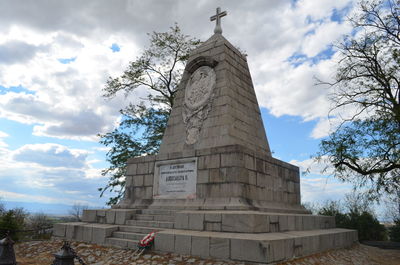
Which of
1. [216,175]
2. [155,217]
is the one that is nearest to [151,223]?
[155,217]

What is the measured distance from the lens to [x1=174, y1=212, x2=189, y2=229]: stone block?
23.4 ft

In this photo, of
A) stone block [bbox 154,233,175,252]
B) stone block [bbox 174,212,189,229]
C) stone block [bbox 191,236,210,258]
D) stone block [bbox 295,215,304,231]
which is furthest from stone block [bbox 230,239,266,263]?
stone block [bbox 295,215,304,231]

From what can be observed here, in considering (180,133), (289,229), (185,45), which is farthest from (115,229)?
(185,45)

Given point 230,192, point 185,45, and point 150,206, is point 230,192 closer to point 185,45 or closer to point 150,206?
point 150,206

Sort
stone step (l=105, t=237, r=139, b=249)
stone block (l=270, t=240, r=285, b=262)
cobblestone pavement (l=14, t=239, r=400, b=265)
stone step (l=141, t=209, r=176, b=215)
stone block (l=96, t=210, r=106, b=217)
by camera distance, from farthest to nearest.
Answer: stone block (l=96, t=210, r=106, b=217) → stone step (l=141, t=209, r=176, b=215) → stone step (l=105, t=237, r=139, b=249) → cobblestone pavement (l=14, t=239, r=400, b=265) → stone block (l=270, t=240, r=285, b=262)

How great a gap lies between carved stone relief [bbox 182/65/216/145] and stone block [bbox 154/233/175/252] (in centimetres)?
356

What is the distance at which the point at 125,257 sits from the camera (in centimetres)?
655

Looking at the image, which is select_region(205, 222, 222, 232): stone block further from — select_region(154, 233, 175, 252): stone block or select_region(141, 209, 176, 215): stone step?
select_region(141, 209, 176, 215): stone step

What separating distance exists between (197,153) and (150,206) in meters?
2.07

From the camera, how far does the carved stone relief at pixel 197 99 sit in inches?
381

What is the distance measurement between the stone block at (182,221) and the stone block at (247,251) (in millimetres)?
1762

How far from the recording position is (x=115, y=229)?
8156mm

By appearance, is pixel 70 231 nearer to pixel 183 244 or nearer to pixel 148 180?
pixel 148 180

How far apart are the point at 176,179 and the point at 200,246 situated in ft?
10.5
